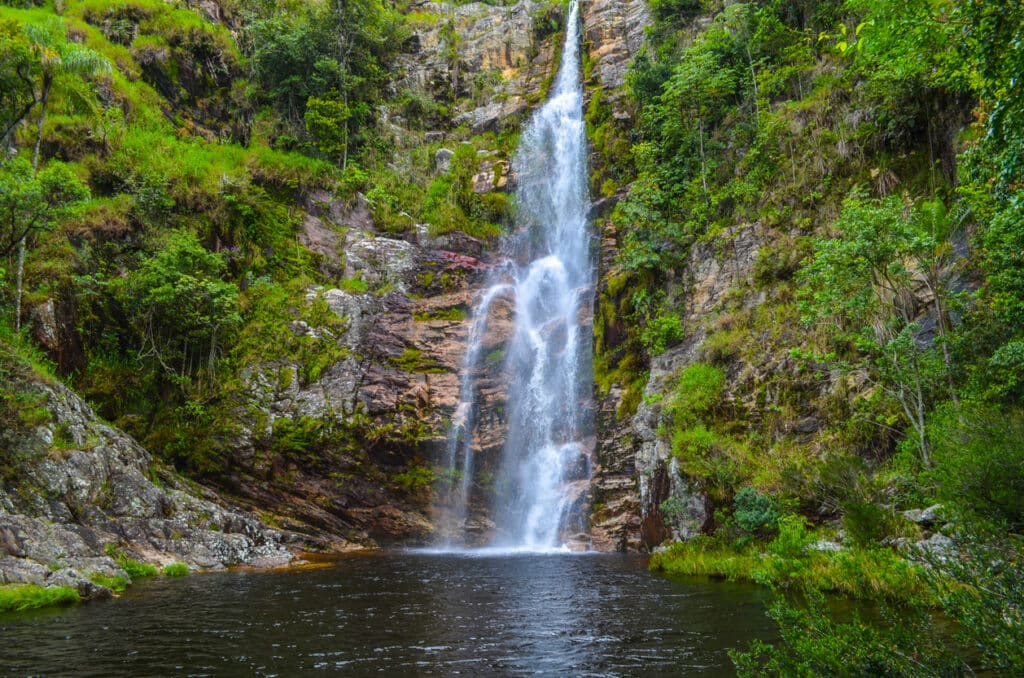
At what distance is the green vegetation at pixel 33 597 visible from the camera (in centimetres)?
1148

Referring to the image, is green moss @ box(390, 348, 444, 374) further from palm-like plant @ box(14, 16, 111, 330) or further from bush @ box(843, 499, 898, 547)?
bush @ box(843, 499, 898, 547)

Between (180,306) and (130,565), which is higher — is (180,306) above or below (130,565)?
above

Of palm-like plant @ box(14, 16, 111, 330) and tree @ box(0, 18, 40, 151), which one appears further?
tree @ box(0, 18, 40, 151)

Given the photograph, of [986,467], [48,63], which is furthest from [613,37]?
[986,467]

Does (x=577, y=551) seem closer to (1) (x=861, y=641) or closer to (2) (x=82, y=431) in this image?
(2) (x=82, y=431)

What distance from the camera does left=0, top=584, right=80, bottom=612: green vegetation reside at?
11.5 meters

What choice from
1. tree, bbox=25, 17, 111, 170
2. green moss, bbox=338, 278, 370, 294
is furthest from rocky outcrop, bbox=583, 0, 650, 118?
tree, bbox=25, 17, 111, 170

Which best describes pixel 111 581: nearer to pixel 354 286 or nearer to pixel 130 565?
pixel 130 565

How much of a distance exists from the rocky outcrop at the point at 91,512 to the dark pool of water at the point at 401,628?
2122 millimetres

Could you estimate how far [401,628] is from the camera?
33.5 ft

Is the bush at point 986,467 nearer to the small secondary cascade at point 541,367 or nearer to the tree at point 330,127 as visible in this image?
the small secondary cascade at point 541,367

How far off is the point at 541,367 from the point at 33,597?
19916 mm

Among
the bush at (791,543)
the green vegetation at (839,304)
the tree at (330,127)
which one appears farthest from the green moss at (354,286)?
the bush at (791,543)

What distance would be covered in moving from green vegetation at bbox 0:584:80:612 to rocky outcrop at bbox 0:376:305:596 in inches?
16.7
